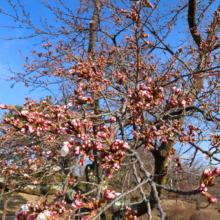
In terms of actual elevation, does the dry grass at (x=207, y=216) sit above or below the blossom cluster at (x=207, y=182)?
below

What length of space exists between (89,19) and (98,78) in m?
3.73

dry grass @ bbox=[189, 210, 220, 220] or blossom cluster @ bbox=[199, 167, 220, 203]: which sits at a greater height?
blossom cluster @ bbox=[199, 167, 220, 203]

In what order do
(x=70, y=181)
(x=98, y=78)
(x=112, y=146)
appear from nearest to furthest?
(x=112, y=146) < (x=70, y=181) < (x=98, y=78)

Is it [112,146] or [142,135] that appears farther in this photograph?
[142,135]

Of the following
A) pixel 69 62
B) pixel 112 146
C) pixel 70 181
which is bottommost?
pixel 70 181

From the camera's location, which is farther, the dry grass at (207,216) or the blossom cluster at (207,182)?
the dry grass at (207,216)

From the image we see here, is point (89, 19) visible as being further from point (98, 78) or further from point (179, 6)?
point (98, 78)

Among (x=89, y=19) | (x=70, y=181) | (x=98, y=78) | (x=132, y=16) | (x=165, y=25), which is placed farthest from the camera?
(x=89, y=19)

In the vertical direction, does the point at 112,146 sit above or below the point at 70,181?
above

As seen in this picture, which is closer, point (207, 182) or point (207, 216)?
point (207, 182)

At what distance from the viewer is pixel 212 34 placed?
15.3 ft

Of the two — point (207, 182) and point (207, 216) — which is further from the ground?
point (207, 182)

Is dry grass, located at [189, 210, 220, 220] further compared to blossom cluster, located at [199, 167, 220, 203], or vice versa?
dry grass, located at [189, 210, 220, 220]

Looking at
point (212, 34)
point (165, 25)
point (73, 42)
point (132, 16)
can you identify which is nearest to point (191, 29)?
point (165, 25)
